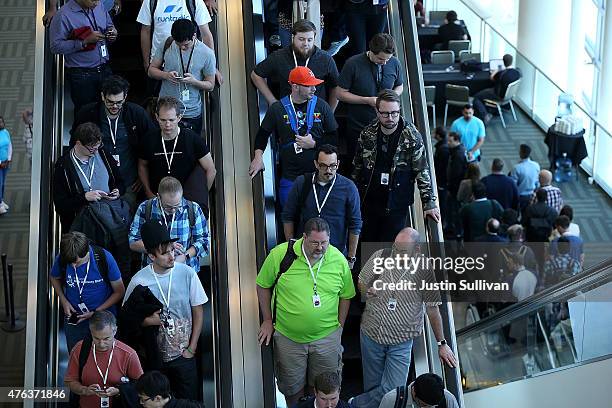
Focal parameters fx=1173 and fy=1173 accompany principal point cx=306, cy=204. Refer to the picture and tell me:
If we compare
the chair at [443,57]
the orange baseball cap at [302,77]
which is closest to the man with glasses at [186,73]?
the orange baseball cap at [302,77]

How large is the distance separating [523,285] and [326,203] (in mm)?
5116

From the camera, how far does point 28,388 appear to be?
281 inches

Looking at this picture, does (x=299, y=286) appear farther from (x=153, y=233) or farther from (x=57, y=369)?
(x=57, y=369)

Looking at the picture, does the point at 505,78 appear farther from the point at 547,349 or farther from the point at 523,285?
the point at 547,349

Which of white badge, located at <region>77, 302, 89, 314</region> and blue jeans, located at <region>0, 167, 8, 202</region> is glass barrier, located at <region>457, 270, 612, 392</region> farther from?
blue jeans, located at <region>0, 167, 8, 202</region>

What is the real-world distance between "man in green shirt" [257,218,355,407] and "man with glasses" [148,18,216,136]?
1.63 meters

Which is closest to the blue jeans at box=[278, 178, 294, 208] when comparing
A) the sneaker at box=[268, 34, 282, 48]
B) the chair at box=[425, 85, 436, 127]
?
the sneaker at box=[268, 34, 282, 48]

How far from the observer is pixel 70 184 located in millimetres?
7496

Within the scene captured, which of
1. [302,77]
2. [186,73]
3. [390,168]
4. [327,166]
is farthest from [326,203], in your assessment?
[186,73]

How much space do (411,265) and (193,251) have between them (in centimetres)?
134

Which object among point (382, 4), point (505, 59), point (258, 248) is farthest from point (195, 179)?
point (505, 59)

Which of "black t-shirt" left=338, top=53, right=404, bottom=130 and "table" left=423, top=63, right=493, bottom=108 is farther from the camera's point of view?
"table" left=423, top=63, right=493, bottom=108

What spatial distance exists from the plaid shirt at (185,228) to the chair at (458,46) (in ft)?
46.2

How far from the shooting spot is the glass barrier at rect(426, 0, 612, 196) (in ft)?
55.5
